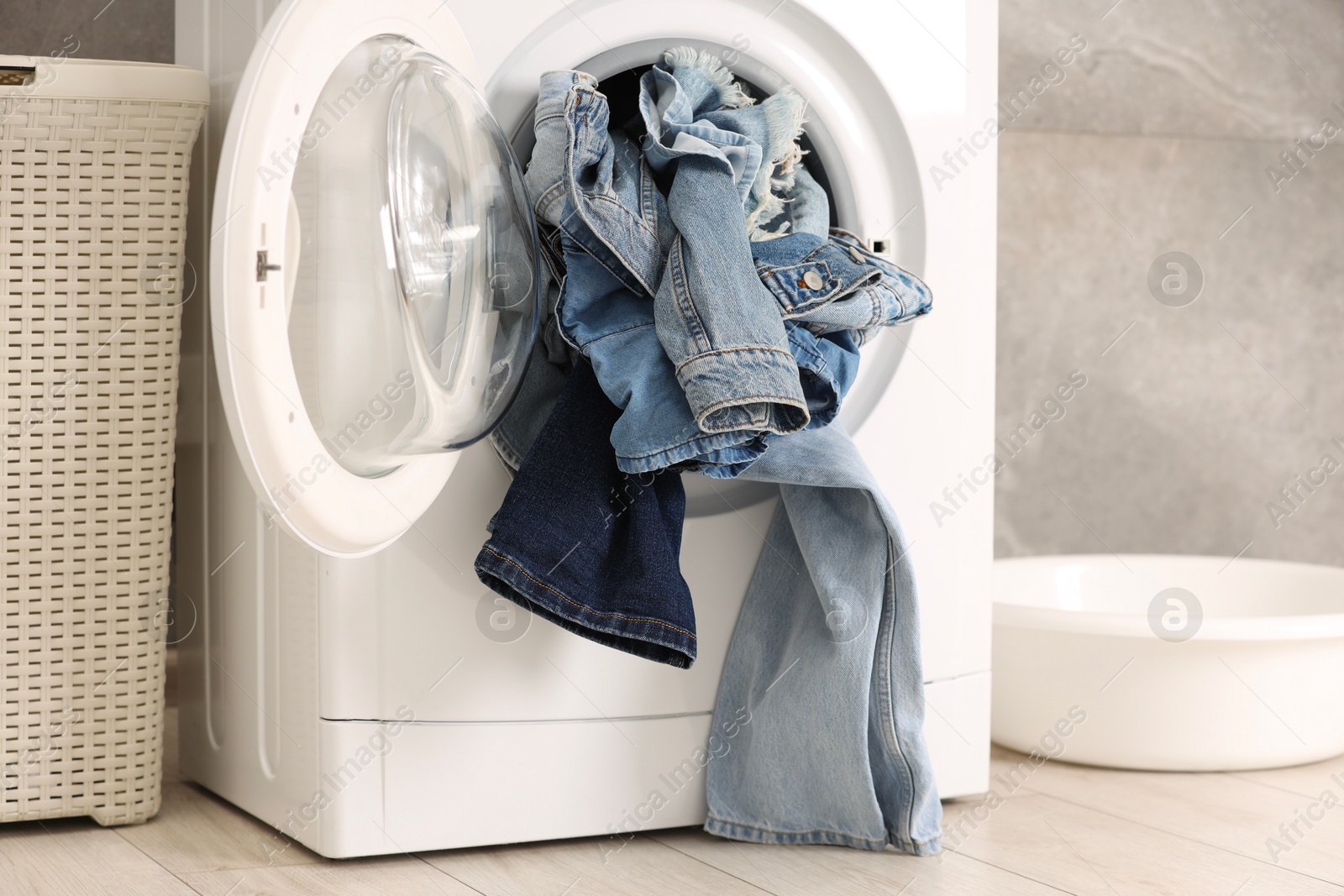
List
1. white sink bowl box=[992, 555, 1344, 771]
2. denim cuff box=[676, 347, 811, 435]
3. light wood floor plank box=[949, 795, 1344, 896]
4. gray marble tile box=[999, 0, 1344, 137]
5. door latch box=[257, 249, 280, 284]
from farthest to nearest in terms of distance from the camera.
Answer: gray marble tile box=[999, 0, 1344, 137] < white sink bowl box=[992, 555, 1344, 771] < light wood floor plank box=[949, 795, 1344, 896] < denim cuff box=[676, 347, 811, 435] < door latch box=[257, 249, 280, 284]

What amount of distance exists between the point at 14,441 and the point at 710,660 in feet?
2.14

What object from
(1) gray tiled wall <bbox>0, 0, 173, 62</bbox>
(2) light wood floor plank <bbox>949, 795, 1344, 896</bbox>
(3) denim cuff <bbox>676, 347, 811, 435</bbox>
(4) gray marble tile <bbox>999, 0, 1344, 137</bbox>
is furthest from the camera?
(4) gray marble tile <bbox>999, 0, 1344, 137</bbox>

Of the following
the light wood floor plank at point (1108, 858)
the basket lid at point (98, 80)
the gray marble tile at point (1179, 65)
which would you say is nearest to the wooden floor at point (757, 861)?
the light wood floor plank at point (1108, 858)

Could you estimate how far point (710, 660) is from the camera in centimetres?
120

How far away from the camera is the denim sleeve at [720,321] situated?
962mm

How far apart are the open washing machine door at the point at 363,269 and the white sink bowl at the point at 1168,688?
71 centimetres

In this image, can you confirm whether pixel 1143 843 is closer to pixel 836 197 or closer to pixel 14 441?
pixel 836 197

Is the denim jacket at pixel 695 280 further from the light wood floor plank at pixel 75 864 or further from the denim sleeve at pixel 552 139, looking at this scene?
the light wood floor plank at pixel 75 864

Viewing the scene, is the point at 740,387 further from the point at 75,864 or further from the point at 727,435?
the point at 75,864

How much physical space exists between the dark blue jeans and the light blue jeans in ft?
0.41

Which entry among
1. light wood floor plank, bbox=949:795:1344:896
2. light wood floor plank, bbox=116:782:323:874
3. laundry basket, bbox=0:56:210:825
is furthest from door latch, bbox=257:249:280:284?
light wood floor plank, bbox=949:795:1344:896

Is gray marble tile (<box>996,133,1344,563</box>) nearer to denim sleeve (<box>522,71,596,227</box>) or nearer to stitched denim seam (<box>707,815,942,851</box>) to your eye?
stitched denim seam (<box>707,815,942,851</box>)

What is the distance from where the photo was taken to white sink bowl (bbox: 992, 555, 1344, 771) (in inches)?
52.8

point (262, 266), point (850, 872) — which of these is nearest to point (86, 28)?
point (262, 266)
